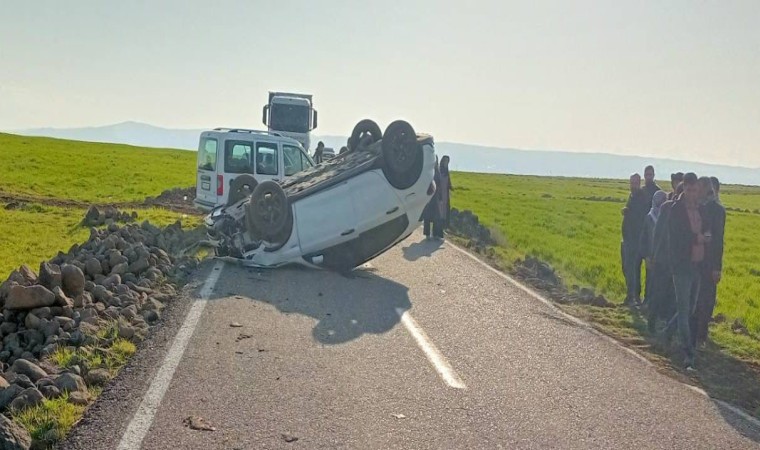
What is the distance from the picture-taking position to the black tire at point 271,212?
11.6 meters

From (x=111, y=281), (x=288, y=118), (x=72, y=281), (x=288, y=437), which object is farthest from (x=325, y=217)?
(x=288, y=118)

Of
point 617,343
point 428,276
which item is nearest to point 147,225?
point 428,276

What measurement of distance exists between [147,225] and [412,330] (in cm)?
791

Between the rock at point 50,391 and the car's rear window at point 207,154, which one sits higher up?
the car's rear window at point 207,154

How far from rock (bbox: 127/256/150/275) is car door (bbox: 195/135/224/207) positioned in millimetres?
6224

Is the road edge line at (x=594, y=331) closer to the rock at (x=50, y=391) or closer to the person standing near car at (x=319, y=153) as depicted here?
the rock at (x=50, y=391)

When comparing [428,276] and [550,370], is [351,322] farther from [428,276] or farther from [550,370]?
[428,276]

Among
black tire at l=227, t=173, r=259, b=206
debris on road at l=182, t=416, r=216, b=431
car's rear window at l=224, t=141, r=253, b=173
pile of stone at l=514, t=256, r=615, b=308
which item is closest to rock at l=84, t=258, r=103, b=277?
black tire at l=227, t=173, r=259, b=206

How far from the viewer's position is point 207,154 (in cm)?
1736

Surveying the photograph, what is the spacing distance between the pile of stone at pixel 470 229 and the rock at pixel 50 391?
12.8 meters

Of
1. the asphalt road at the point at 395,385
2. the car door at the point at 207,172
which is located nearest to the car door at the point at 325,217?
the asphalt road at the point at 395,385

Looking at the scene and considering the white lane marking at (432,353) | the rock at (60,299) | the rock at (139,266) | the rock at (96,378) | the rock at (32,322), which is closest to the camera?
the rock at (96,378)

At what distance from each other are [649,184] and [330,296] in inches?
197

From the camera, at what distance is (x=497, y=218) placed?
29.7m
